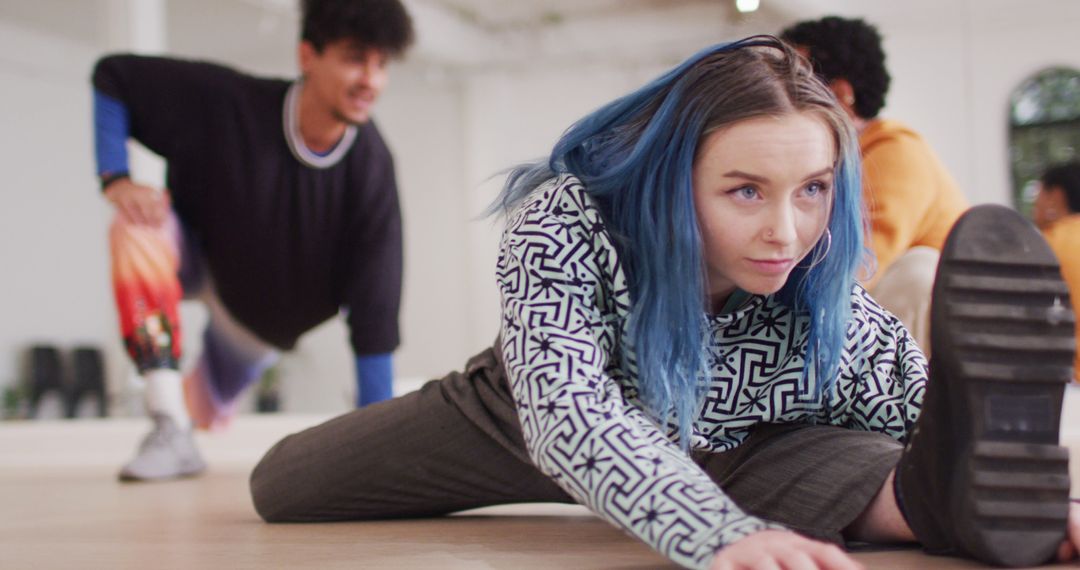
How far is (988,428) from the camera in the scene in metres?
0.85

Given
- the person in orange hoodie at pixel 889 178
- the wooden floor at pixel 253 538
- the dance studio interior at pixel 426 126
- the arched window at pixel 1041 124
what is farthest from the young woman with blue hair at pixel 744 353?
the arched window at pixel 1041 124

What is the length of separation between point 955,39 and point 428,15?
131 inches

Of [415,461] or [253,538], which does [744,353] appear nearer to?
[415,461]

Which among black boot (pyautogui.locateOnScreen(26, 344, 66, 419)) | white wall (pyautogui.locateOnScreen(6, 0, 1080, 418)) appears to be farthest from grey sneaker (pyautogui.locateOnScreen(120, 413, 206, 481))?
black boot (pyautogui.locateOnScreen(26, 344, 66, 419))

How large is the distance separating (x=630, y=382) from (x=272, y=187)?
1699mm

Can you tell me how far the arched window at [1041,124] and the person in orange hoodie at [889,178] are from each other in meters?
4.55

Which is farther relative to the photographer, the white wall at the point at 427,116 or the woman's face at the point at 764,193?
the white wall at the point at 427,116

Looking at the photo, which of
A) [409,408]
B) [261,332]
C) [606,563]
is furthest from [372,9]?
[606,563]

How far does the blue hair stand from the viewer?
1033mm

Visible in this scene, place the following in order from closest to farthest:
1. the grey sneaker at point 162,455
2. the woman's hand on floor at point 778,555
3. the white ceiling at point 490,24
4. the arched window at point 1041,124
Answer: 1. the woman's hand on floor at point 778,555
2. the grey sneaker at point 162,455
3. the arched window at point 1041,124
4. the white ceiling at point 490,24

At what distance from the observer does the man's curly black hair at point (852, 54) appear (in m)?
2.04

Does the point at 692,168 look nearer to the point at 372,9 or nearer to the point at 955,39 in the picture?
the point at 372,9

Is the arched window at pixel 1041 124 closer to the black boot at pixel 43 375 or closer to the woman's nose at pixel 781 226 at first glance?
the woman's nose at pixel 781 226

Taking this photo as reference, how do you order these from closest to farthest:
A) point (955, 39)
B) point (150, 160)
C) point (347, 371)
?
1. point (150, 160)
2. point (955, 39)
3. point (347, 371)
